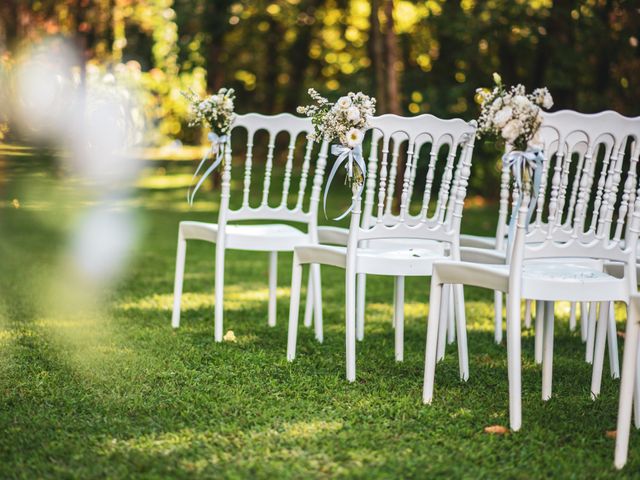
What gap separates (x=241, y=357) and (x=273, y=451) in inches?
59.1

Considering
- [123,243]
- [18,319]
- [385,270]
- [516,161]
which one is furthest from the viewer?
[123,243]

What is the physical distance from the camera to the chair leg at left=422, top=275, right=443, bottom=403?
3920 millimetres

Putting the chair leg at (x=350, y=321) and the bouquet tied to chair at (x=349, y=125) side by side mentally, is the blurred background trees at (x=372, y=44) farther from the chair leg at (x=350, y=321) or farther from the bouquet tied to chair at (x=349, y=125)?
the chair leg at (x=350, y=321)

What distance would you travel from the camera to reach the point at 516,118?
359cm

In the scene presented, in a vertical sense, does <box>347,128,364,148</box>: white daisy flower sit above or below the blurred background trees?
below

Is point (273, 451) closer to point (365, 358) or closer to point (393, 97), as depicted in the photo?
point (365, 358)

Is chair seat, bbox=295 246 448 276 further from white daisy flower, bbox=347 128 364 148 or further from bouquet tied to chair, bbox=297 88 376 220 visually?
white daisy flower, bbox=347 128 364 148

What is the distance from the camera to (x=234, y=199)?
15.3 meters

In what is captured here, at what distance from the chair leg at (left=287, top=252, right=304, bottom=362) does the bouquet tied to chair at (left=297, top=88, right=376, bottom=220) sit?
561 millimetres

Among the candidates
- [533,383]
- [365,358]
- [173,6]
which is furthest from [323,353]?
→ [173,6]

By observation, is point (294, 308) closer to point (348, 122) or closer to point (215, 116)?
point (348, 122)

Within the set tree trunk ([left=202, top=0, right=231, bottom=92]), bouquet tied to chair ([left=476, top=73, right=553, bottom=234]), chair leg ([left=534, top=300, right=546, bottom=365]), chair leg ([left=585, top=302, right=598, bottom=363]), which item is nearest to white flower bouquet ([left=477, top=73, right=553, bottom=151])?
bouquet tied to chair ([left=476, top=73, right=553, bottom=234])

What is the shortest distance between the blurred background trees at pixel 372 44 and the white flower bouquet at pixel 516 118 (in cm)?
324

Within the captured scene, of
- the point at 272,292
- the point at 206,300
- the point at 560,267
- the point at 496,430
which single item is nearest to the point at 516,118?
the point at 560,267
